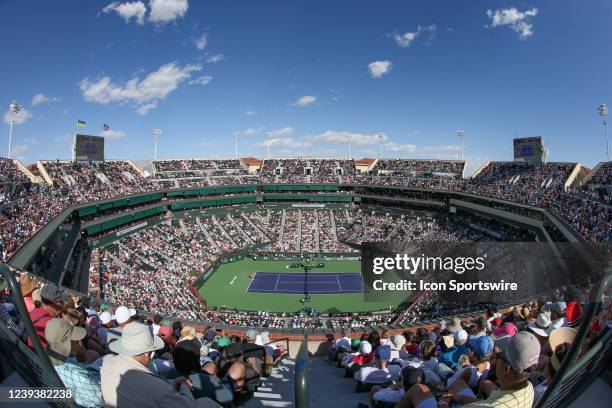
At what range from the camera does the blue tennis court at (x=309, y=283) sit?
33.8 meters

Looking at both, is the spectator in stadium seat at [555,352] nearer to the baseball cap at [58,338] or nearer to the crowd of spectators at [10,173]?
the baseball cap at [58,338]

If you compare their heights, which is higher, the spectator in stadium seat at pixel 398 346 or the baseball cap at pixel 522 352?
the baseball cap at pixel 522 352

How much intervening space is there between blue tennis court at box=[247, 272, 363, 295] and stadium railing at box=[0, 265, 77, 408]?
3096 centimetres

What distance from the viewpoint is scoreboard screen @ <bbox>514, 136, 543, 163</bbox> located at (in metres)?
44.7

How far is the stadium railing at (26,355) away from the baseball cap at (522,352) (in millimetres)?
3489

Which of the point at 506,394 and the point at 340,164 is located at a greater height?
the point at 340,164

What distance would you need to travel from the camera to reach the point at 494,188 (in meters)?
42.0


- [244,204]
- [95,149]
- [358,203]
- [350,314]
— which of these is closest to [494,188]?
[358,203]

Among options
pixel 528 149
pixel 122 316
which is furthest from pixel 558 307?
pixel 528 149

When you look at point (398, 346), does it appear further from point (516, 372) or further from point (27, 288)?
point (27, 288)

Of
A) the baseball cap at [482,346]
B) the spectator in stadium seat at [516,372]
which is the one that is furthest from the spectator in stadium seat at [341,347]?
the spectator in stadium seat at [516,372]

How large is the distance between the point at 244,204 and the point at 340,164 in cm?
2017

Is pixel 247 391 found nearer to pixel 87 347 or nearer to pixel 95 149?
pixel 87 347

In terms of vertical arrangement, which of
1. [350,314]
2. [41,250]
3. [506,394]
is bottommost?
[350,314]
